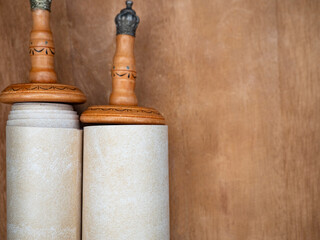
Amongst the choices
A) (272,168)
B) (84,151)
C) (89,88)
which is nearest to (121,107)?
(84,151)

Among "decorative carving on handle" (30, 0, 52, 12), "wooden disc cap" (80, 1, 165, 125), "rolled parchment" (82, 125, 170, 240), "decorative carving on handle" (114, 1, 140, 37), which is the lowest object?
"rolled parchment" (82, 125, 170, 240)

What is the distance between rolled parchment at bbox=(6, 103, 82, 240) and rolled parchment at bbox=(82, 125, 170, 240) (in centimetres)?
4

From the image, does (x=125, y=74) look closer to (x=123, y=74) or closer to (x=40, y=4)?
(x=123, y=74)

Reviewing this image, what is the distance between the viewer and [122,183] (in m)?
0.64

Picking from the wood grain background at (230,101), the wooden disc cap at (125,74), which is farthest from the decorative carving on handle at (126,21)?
the wood grain background at (230,101)

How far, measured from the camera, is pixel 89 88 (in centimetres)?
88

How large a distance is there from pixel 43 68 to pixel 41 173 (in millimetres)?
225

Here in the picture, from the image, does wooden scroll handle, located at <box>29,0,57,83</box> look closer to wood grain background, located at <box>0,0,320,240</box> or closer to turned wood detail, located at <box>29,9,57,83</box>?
turned wood detail, located at <box>29,9,57,83</box>

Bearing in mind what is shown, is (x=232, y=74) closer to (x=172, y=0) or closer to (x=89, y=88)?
(x=172, y=0)

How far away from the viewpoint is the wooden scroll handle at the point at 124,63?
0.70 metres

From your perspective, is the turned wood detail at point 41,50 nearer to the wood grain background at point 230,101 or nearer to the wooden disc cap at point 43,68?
the wooden disc cap at point 43,68

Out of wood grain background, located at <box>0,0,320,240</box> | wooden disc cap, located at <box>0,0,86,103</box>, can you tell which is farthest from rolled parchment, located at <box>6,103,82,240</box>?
wood grain background, located at <box>0,0,320,240</box>

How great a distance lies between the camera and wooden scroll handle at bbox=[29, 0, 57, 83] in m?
0.72

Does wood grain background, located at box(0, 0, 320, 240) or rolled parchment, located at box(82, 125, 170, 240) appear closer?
rolled parchment, located at box(82, 125, 170, 240)
